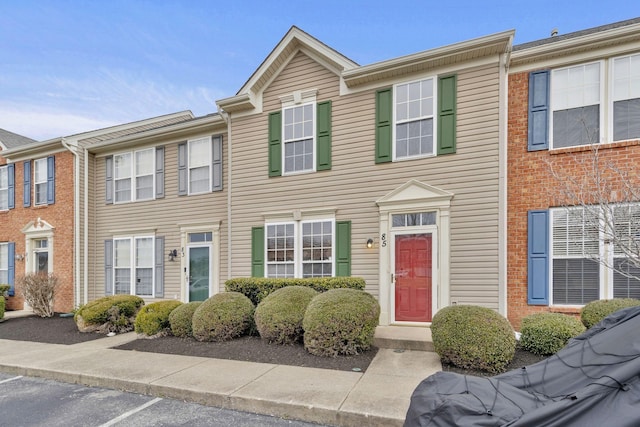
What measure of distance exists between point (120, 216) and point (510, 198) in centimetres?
1123

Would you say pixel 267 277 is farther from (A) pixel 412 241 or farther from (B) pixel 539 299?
(B) pixel 539 299

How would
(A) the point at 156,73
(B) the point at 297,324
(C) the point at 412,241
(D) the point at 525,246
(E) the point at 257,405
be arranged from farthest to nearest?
(A) the point at 156,73, (C) the point at 412,241, (D) the point at 525,246, (B) the point at 297,324, (E) the point at 257,405

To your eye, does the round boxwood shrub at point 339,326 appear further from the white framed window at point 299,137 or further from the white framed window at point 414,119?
the white framed window at point 299,137

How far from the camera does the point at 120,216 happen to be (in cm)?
1091

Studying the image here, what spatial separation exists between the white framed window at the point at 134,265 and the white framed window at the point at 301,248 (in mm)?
4495

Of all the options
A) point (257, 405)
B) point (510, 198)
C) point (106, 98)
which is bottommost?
point (257, 405)

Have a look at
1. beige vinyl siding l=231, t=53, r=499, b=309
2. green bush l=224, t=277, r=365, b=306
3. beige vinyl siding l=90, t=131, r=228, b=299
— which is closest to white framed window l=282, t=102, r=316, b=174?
beige vinyl siding l=231, t=53, r=499, b=309

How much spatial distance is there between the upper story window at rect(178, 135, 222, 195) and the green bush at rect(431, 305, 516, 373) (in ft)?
23.2

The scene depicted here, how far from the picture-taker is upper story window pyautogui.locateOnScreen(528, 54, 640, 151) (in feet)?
19.8

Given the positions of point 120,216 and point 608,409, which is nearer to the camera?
point 608,409

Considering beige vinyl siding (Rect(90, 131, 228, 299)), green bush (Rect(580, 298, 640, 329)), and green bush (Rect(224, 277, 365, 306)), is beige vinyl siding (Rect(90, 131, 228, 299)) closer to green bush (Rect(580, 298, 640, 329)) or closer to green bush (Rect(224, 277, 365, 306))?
green bush (Rect(224, 277, 365, 306))

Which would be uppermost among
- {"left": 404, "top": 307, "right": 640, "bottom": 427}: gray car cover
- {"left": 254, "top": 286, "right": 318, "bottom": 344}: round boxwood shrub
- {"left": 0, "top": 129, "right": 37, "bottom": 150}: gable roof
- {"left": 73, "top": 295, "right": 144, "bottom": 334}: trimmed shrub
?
{"left": 0, "top": 129, "right": 37, "bottom": 150}: gable roof

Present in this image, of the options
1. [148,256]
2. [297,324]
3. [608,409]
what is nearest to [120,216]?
[148,256]

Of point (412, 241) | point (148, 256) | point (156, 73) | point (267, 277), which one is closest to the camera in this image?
point (412, 241)
